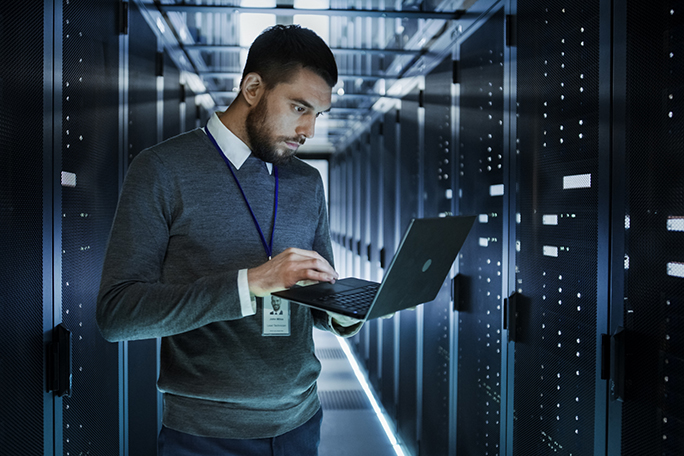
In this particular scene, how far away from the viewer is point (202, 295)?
3.17ft

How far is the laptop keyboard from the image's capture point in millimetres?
967

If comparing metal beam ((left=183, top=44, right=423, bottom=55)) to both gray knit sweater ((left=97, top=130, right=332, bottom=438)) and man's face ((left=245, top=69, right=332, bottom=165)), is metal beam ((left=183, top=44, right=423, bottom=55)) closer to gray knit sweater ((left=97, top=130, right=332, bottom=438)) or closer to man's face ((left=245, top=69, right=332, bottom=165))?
man's face ((left=245, top=69, right=332, bottom=165))

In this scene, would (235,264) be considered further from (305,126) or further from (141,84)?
(141,84)

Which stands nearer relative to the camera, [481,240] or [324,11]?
[481,240]

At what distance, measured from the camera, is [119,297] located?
0.97 metres

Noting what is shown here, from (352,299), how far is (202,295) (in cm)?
31

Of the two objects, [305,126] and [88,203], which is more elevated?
[305,126]

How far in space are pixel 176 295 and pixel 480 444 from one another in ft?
5.86

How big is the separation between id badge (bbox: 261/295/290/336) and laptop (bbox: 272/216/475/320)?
11cm

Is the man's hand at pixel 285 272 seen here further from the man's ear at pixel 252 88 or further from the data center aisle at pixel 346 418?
the data center aisle at pixel 346 418

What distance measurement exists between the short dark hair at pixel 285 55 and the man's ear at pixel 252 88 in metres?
0.01

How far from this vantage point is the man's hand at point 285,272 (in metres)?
0.95

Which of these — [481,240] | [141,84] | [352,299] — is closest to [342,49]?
[141,84]

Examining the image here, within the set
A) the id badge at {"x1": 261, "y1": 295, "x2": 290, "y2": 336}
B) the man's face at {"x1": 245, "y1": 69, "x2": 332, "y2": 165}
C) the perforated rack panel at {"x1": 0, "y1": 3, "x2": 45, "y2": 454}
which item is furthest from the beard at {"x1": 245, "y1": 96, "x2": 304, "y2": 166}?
the perforated rack panel at {"x1": 0, "y1": 3, "x2": 45, "y2": 454}
